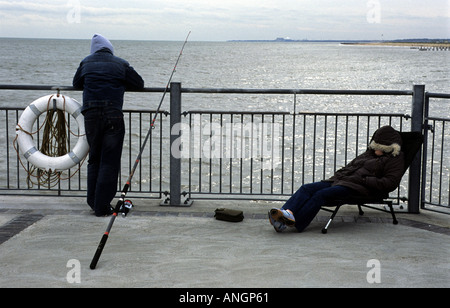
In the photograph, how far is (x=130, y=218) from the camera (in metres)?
6.64

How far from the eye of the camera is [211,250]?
5523 millimetres

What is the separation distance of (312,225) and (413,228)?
97 centimetres

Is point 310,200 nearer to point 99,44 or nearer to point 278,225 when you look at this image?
point 278,225

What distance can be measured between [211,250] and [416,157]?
8.84 ft

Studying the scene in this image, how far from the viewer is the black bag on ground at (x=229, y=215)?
21.4 ft

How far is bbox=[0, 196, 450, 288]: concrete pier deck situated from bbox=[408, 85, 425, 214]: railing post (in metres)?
0.16

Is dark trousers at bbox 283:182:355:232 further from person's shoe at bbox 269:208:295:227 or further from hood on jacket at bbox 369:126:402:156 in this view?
hood on jacket at bbox 369:126:402:156

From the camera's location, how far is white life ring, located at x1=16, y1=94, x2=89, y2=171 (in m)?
7.06

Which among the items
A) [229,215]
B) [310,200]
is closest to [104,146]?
[229,215]

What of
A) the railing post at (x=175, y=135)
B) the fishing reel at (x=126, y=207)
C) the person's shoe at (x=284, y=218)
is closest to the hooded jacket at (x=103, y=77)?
the railing post at (x=175, y=135)

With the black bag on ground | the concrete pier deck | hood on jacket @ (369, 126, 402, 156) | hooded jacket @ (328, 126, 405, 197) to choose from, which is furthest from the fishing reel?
hood on jacket @ (369, 126, 402, 156)

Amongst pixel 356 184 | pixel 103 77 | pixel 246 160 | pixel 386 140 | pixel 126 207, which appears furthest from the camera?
pixel 246 160

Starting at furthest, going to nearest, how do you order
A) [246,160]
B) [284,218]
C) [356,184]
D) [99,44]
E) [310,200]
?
[246,160]
[99,44]
[356,184]
[310,200]
[284,218]
